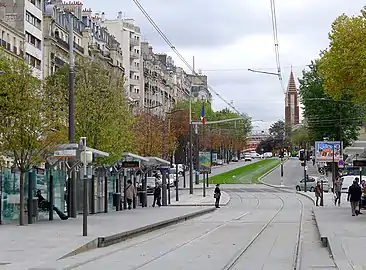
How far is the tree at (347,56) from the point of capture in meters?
34.5

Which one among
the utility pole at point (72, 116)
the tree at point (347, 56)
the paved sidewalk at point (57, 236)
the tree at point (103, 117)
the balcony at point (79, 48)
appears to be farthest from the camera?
the balcony at point (79, 48)

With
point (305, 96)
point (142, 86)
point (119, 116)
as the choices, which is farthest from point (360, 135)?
point (119, 116)

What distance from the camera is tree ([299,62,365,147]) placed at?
95438mm

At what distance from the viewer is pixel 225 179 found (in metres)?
114

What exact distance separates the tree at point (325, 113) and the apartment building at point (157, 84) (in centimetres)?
3288

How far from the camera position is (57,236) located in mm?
25484

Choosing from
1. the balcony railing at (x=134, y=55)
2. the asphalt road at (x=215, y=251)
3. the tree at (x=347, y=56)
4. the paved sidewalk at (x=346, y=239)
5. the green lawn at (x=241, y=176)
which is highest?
the balcony railing at (x=134, y=55)

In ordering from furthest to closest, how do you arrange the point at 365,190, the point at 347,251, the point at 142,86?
1. the point at 142,86
2. the point at 365,190
3. the point at 347,251

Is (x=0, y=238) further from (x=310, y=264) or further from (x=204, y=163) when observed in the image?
(x=204, y=163)

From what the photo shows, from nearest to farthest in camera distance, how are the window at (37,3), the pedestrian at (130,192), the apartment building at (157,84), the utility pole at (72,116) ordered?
the utility pole at (72,116), the pedestrian at (130,192), the window at (37,3), the apartment building at (157,84)


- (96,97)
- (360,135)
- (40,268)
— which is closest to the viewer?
(40,268)

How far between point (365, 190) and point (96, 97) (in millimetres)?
16490

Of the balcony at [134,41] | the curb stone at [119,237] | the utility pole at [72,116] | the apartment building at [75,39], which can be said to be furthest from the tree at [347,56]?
the balcony at [134,41]

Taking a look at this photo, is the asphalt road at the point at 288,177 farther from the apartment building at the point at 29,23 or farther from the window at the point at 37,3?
the window at the point at 37,3
